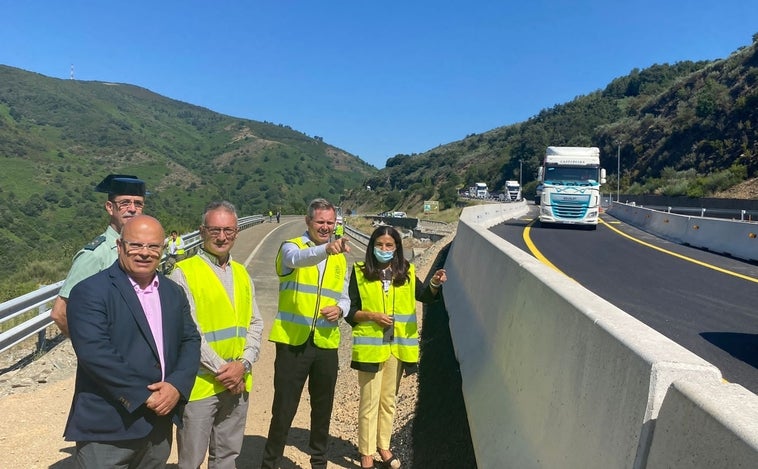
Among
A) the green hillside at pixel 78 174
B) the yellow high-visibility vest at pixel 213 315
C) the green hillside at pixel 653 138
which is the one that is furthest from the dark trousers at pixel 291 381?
the green hillside at pixel 653 138

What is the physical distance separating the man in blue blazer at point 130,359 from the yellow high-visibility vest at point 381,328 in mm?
1870

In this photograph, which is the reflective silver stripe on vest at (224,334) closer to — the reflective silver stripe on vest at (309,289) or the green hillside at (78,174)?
the reflective silver stripe on vest at (309,289)

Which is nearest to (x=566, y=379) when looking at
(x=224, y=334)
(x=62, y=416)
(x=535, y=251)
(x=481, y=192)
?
(x=224, y=334)

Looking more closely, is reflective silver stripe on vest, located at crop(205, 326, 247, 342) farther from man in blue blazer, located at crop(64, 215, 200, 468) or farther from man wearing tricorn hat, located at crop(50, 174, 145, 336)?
man wearing tricorn hat, located at crop(50, 174, 145, 336)

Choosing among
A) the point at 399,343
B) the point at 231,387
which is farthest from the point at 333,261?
the point at 231,387

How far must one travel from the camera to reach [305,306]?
14.5 feet

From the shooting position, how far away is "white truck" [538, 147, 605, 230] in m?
23.1

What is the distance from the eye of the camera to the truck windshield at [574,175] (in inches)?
937

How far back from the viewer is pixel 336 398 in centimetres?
775

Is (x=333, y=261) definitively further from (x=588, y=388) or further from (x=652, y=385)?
(x=652, y=385)

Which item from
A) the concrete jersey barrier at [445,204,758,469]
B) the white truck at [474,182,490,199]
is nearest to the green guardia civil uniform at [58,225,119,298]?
the concrete jersey barrier at [445,204,758,469]

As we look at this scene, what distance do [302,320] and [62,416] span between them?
3.49 meters

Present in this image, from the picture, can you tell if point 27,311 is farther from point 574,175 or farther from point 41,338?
point 574,175

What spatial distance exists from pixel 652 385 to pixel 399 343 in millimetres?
2979
